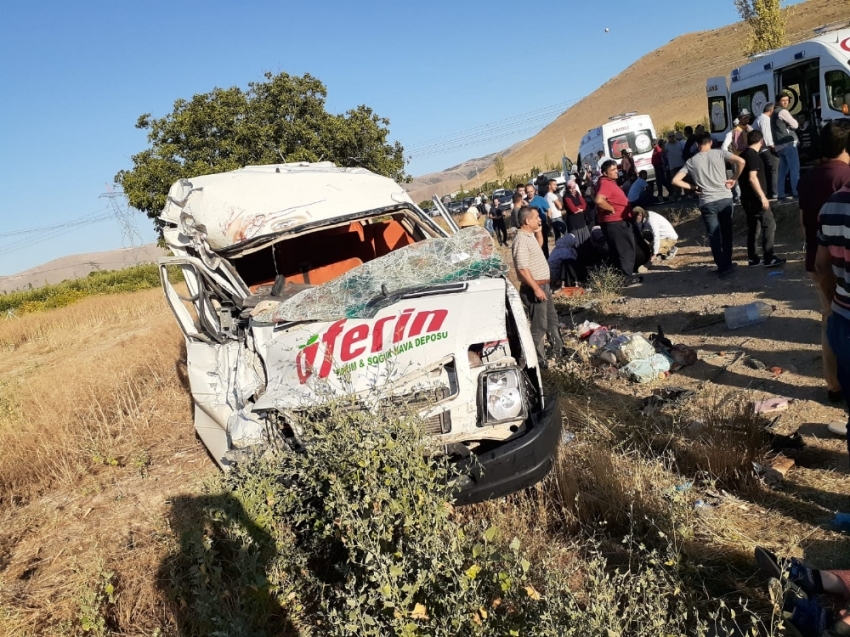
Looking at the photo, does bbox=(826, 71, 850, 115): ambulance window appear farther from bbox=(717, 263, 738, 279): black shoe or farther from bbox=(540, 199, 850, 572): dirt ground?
bbox=(717, 263, 738, 279): black shoe

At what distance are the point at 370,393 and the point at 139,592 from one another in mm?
1800

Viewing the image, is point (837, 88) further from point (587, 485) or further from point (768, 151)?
point (587, 485)

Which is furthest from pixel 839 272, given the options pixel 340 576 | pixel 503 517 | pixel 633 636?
pixel 340 576

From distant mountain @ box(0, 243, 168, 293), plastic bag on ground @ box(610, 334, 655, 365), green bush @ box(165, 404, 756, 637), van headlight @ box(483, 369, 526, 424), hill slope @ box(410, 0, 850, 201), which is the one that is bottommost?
plastic bag on ground @ box(610, 334, 655, 365)

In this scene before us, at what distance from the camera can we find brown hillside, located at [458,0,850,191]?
57.5 metres

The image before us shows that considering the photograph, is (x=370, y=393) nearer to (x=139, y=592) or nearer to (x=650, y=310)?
(x=139, y=592)

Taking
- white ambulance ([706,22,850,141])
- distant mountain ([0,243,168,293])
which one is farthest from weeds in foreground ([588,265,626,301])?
distant mountain ([0,243,168,293])

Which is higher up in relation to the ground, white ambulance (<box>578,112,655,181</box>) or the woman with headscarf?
white ambulance (<box>578,112,655,181</box>)

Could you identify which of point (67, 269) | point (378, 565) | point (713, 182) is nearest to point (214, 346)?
point (378, 565)

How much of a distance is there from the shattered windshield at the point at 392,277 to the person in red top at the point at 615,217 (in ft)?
13.4

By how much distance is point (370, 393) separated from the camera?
10.6 feet

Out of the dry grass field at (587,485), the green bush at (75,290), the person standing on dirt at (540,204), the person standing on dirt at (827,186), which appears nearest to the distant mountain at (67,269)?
the green bush at (75,290)

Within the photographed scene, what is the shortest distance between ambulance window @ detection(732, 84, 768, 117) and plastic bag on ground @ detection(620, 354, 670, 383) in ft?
35.1

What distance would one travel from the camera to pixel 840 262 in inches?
111
